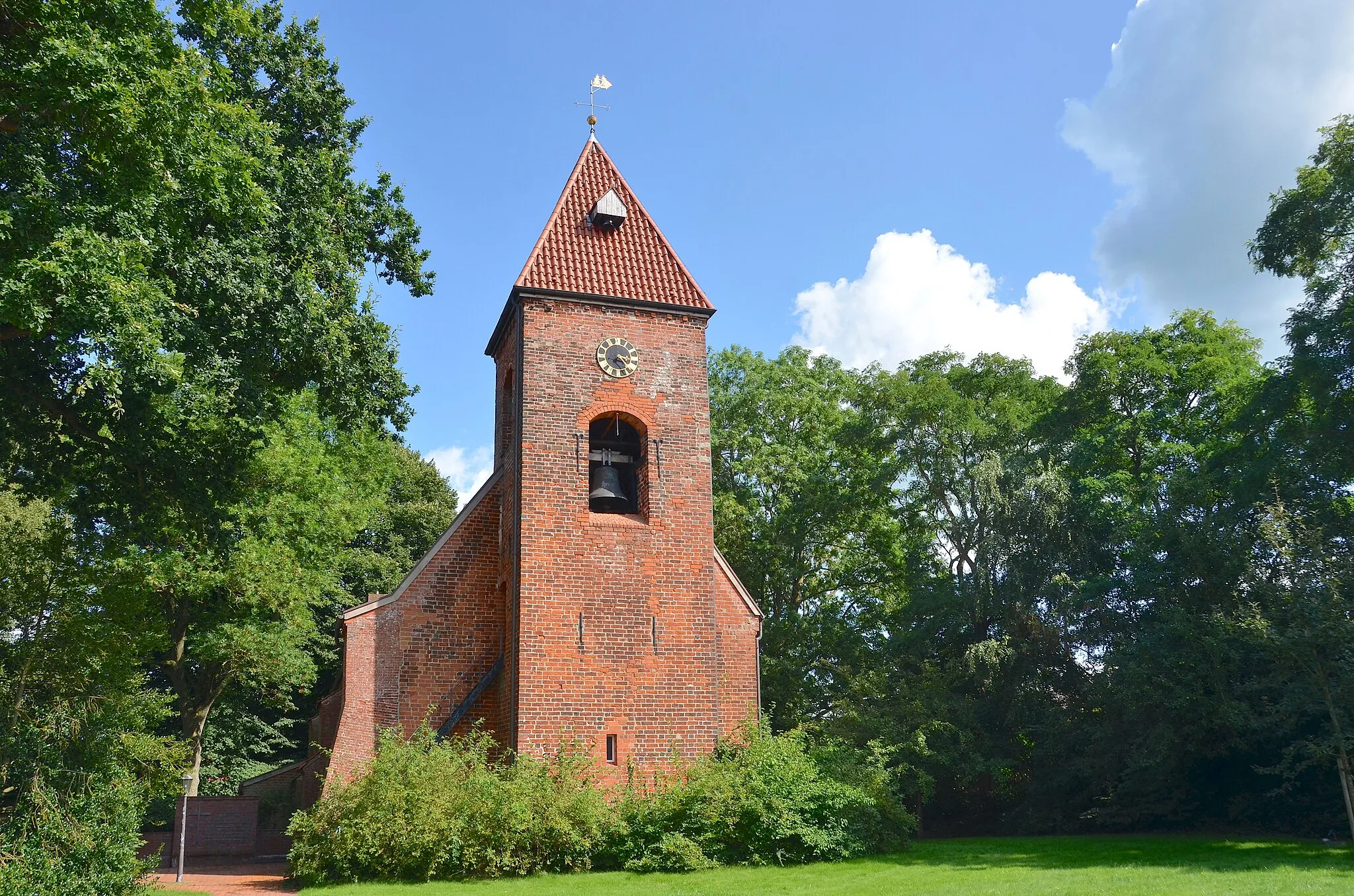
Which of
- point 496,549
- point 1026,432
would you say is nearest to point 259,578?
point 496,549

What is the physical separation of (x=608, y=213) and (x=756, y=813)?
36.9 feet

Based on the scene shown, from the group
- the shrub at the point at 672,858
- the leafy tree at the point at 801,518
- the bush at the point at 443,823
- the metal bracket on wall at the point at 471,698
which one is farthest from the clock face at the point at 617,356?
the leafy tree at the point at 801,518

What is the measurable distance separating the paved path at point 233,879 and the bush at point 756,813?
17.4 feet

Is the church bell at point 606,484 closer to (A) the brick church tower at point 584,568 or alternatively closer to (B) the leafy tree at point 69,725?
(A) the brick church tower at point 584,568

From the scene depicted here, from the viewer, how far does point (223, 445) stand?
13.5 metres

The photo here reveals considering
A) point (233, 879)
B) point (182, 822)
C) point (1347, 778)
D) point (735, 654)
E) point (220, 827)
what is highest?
point (735, 654)

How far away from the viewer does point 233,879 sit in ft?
57.6

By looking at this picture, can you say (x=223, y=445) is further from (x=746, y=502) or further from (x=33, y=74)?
(x=746, y=502)

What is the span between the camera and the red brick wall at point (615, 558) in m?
16.4

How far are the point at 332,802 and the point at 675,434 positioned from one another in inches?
324

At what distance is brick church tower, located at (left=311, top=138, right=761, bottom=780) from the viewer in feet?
54.2

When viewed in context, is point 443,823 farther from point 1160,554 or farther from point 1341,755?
point 1160,554

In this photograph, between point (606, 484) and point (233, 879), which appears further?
point (606, 484)

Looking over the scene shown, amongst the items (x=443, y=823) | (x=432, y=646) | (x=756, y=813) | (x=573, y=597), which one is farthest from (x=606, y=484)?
(x=443, y=823)
